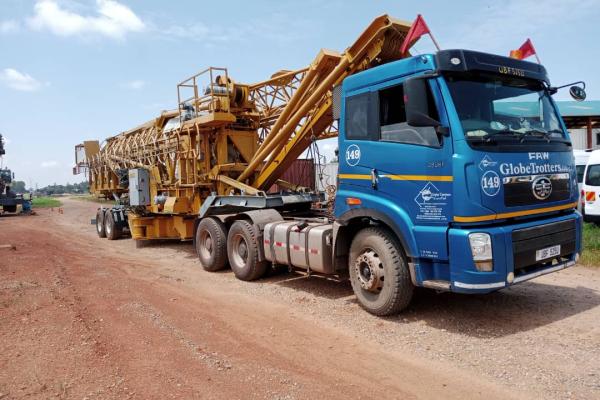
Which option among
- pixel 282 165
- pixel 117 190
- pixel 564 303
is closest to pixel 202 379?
pixel 564 303

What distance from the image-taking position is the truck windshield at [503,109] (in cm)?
487

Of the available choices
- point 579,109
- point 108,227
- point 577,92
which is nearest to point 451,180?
point 577,92

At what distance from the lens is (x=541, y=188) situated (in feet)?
16.6

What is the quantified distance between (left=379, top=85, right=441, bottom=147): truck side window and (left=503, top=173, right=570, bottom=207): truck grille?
34.9 inches

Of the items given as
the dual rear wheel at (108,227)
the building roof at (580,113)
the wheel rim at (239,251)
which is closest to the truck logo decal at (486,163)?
the wheel rim at (239,251)

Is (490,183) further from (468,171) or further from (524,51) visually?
(524,51)

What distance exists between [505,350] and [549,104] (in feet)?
9.87

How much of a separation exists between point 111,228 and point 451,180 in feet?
41.9

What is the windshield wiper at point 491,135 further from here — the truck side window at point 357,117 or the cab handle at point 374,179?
the truck side window at point 357,117

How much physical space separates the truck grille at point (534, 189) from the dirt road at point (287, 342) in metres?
1.41

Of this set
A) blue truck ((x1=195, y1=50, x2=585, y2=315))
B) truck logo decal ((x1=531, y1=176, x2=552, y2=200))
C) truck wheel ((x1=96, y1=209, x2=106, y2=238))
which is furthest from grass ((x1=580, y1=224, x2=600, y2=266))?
truck wheel ((x1=96, y1=209, x2=106, y2=238))

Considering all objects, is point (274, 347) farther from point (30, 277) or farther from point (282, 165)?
point (30, 277)

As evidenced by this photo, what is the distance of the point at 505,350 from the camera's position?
4.51 meters

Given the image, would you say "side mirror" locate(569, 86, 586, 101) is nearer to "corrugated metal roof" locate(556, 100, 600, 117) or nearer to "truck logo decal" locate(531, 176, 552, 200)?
"truck logo decal" locate(531, 176, 552, 200)
